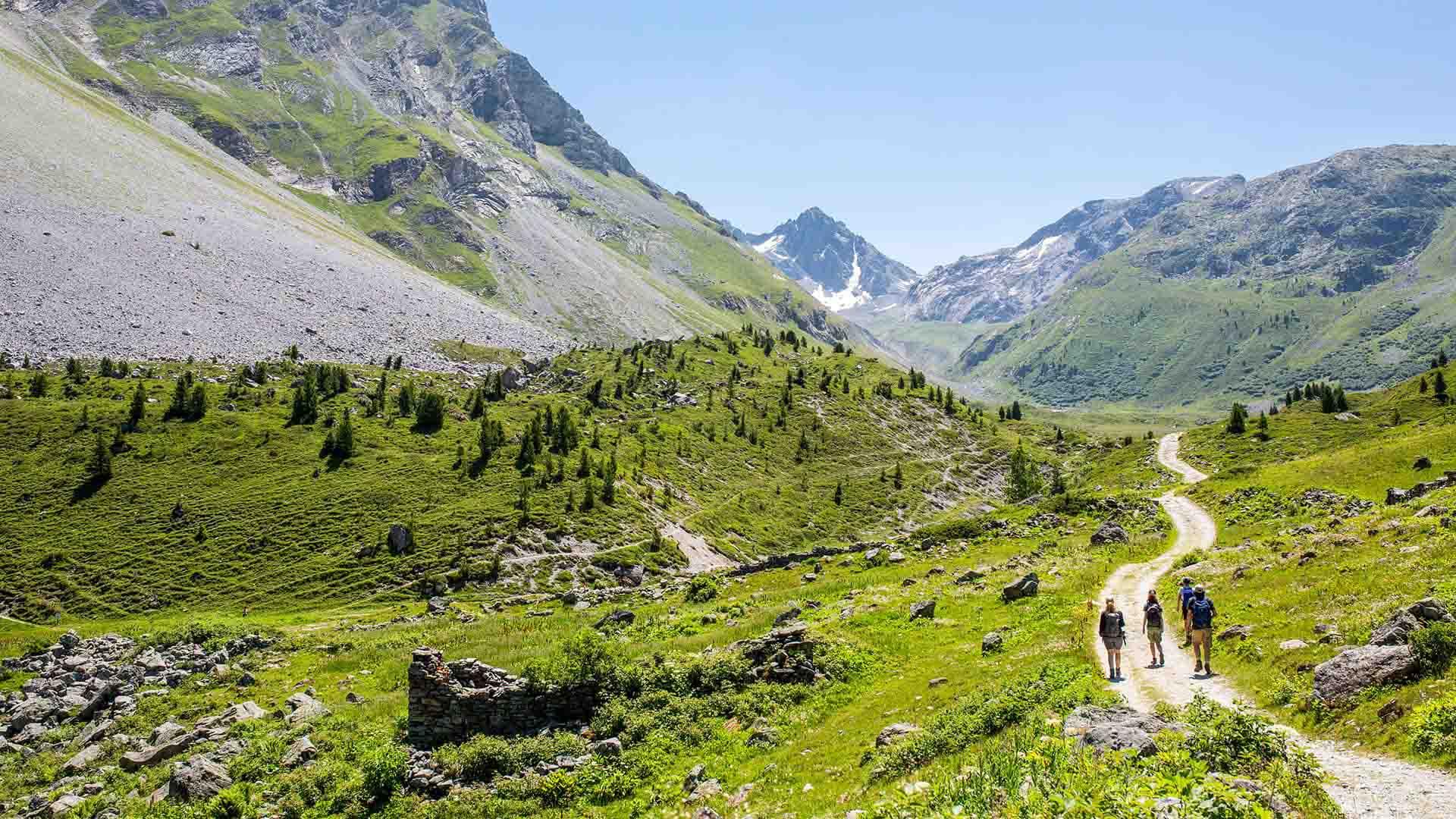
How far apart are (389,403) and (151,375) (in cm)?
3646

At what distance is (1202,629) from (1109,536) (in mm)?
36252

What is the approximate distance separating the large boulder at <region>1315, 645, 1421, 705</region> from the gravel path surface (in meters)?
159

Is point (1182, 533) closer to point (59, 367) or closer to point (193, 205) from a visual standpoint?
point (59, 367)

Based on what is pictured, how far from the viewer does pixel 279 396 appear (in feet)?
382

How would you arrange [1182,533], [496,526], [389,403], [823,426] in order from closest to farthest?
[1182,533] < [496,526] < [389,403] < [823,426]

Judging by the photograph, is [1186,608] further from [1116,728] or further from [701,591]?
[701,591]

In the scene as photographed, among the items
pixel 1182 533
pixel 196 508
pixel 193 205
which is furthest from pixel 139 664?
pixel 193 205

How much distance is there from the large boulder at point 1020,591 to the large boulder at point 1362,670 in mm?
20705

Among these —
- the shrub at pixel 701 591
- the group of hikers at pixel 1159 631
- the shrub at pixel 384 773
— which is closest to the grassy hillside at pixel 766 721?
the shrub at pixel 384 773

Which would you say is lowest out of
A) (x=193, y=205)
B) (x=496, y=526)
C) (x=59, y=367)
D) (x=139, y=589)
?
(x=139, y=589)

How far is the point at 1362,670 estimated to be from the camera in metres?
17.6

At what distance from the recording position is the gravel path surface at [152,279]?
5231 inches

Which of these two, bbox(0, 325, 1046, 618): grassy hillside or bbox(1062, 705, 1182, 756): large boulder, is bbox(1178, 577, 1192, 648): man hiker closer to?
bbox(1062, 705, 1182, 756): large boulder

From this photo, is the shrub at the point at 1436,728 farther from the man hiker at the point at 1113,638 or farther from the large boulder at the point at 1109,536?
the large boulder at the point at 1109,536
